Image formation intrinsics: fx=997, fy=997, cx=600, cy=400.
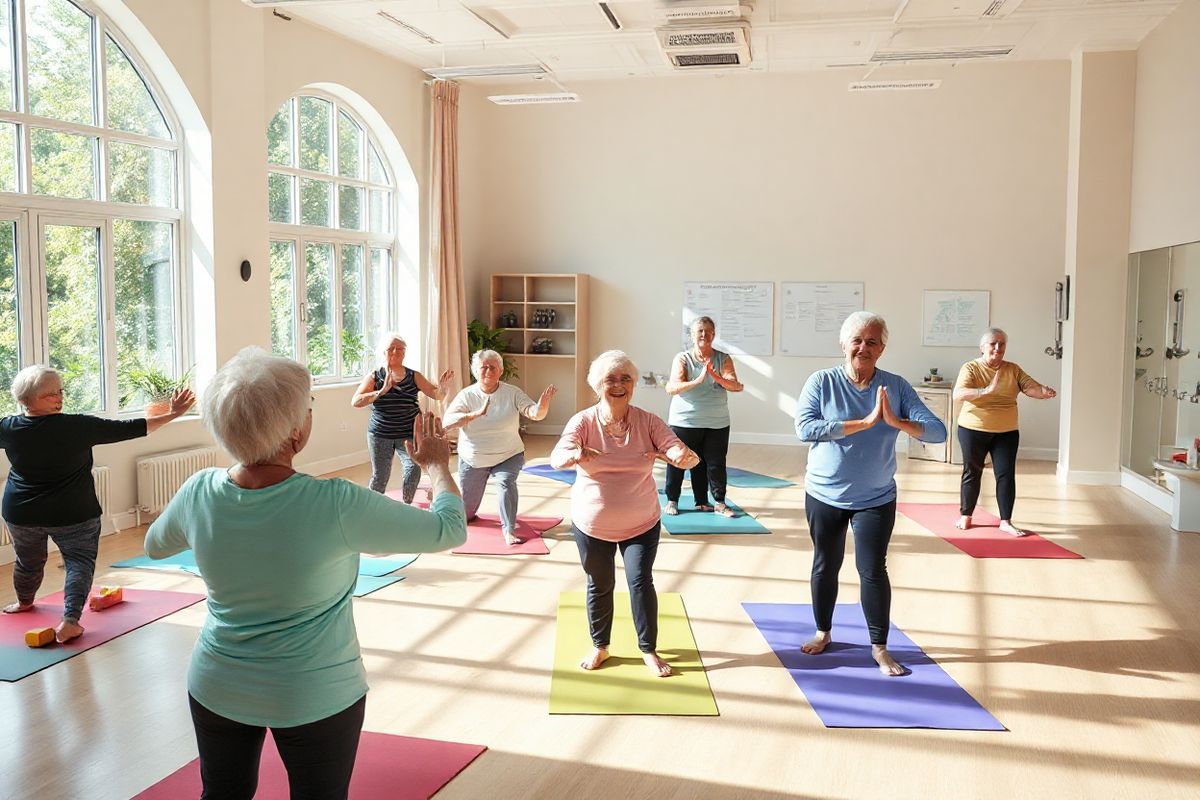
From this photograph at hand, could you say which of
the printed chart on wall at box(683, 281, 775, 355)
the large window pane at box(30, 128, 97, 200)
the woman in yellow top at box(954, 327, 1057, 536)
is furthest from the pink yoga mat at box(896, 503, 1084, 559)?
the large window pane at box(30, 128, 97, 200)

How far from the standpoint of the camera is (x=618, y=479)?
3.91 metres

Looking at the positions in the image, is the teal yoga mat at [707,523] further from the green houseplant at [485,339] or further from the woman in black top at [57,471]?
the green houseplant at [485,339]

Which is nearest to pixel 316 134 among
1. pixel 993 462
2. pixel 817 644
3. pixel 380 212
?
pixel 380 212

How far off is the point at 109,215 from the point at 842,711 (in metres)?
5.57

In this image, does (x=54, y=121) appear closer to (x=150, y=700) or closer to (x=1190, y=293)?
(x=150, y=700)

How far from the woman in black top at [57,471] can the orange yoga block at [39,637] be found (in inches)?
1.6

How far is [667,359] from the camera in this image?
11.1 metres

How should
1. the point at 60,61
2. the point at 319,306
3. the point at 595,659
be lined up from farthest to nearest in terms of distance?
the point at 319,306 → the point at 60,61 → the point at 595,659

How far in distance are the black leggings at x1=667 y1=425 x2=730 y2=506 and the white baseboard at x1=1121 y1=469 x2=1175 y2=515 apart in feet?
10.2

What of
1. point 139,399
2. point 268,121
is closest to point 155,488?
point 139,399

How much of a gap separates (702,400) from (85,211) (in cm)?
420

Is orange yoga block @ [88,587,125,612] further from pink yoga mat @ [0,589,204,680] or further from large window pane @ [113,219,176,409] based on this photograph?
large window pane @ [113,219,176,409]

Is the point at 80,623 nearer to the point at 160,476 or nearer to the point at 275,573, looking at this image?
the point at 160,476

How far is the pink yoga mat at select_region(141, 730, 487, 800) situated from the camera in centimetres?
304
